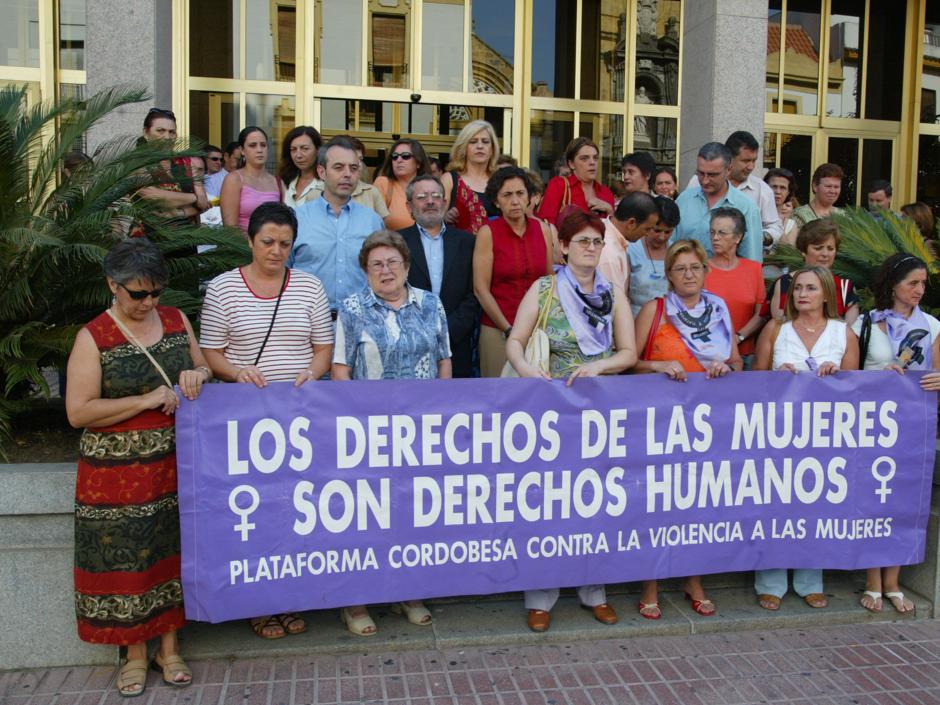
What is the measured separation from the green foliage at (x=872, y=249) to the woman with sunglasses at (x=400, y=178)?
2.73 metres

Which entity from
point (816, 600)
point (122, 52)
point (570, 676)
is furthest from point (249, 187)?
point (816, 600)

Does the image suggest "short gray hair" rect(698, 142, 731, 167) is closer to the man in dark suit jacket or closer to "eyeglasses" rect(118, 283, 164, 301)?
A: the man in dark suit jacket

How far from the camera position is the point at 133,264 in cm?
385

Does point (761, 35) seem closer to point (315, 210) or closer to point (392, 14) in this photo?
point (392, 14)

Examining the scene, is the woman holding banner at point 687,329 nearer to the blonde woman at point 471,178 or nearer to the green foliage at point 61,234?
the blonde woman at point 471,178

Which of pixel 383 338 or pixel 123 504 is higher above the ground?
pixel 383 338

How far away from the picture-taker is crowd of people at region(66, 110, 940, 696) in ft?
13.0

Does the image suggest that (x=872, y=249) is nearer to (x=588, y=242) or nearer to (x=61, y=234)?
(x=588, y=242)

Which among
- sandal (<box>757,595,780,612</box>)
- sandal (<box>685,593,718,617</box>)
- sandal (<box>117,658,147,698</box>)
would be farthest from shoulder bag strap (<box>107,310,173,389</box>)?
sandal (<box>757,595,780,612</box>)

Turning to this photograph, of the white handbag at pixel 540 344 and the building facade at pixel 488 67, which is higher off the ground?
the building facade at pixel 488 67

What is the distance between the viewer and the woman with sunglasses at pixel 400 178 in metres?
6.28

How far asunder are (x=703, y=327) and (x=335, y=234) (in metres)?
2.13

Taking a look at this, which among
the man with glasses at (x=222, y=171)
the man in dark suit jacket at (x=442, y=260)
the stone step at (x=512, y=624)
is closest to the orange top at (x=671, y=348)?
the man in dark suit jacket at (x=442, y=260)

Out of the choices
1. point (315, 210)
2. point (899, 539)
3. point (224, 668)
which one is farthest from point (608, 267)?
point (224, 668)
